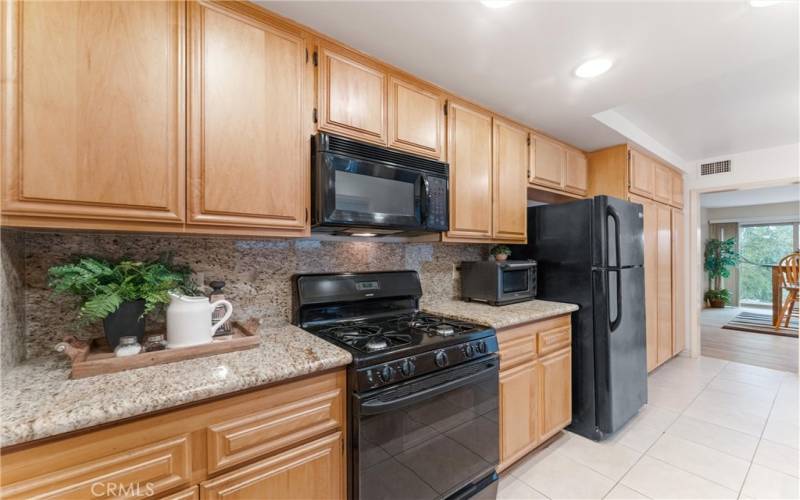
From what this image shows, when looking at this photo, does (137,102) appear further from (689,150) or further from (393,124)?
(689,150)

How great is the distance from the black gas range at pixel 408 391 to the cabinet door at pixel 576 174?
1.86 m

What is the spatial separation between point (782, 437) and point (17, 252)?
172 inches

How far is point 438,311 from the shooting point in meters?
2.10

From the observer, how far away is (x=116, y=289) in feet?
3.68

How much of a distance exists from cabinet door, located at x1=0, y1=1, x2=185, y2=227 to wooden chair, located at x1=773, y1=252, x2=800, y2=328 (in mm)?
8308

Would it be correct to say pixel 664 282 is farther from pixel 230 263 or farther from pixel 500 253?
pixel 230 263

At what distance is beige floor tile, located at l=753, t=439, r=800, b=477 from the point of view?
195 cm

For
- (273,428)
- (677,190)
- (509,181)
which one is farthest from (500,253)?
(677,190)

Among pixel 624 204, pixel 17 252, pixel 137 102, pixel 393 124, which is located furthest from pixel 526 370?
pixel 17 252

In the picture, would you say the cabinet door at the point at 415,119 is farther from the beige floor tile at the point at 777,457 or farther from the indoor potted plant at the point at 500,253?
the beige floor tile at the point at 777,457

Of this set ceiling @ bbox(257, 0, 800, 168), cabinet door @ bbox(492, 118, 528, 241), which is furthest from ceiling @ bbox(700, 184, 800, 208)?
cabinet door @ bbox(492, 118, 528, 241)

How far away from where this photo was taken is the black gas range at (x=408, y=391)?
1.24 m

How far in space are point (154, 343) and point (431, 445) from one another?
118 centimetres
